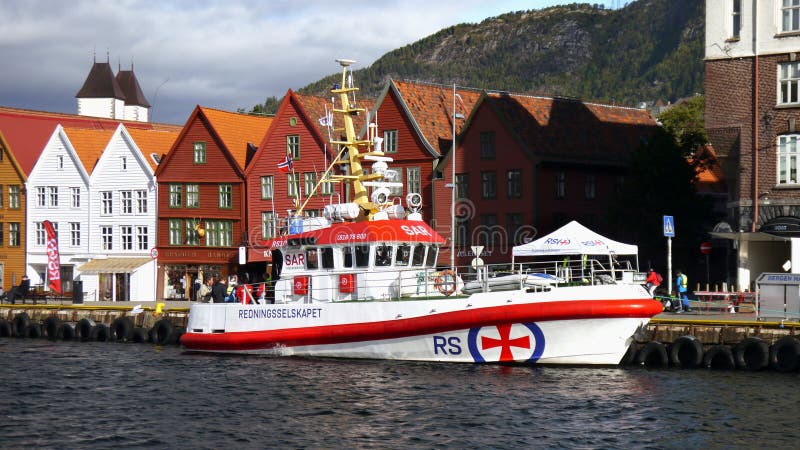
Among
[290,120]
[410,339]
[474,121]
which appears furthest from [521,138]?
[410,339]

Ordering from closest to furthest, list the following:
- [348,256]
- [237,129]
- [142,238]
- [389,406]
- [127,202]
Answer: [389,406]
[348,256]
[237,129]
[142,238]
[127,202]

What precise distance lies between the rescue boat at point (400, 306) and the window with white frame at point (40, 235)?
38006 millimetres

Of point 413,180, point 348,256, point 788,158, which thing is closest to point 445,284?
point 348,256

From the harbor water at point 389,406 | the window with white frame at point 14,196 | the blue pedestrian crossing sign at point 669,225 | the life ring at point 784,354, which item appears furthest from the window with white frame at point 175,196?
the life ring at point 784,354

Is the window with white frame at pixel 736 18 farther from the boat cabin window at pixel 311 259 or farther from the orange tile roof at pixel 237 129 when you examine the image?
the orange tile roof at pixel 237 129

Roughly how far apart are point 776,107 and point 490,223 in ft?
57.7

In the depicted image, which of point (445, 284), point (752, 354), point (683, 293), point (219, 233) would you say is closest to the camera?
point (752, 354)

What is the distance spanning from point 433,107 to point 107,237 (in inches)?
895

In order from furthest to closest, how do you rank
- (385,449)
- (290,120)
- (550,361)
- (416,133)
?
(290,120)
(416,133)
(550,361)
(385,449)

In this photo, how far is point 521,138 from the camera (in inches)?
2199

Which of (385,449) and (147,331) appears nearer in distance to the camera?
(385,449)

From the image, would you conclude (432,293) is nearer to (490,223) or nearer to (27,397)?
(27,397)

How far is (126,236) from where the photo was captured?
6900 centimetres

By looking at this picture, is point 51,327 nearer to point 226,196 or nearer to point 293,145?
point 226,196
